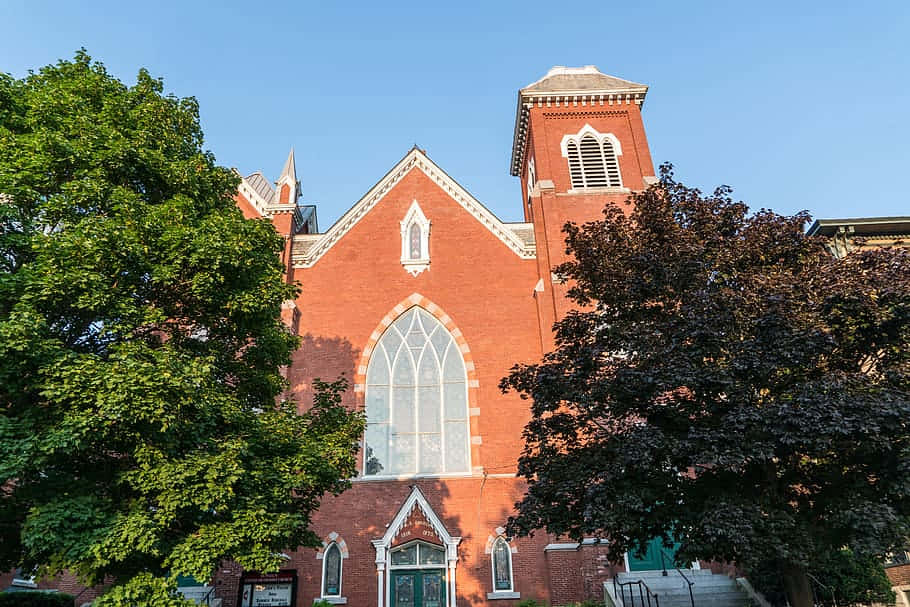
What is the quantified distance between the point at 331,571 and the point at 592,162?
16224mm

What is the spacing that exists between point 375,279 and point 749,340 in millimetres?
13654

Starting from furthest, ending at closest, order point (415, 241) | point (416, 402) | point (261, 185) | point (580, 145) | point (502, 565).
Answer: point (261, 185) → point (580, 145) → point (415, 241) → point (416, 402) → point (502, 565)

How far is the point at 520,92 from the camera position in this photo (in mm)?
23469

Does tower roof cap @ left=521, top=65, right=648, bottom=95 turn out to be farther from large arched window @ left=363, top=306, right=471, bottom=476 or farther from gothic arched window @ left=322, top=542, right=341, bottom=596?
gothic arched window @ left=322, top=542, right=341, bottom=596

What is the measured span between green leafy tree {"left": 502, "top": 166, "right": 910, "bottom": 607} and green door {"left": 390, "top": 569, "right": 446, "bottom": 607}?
24.3 feet

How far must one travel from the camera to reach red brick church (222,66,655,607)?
54.4 ft

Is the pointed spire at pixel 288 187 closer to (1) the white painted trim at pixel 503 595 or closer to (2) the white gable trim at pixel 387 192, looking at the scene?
(2) the white gable trim at pixel 387 192

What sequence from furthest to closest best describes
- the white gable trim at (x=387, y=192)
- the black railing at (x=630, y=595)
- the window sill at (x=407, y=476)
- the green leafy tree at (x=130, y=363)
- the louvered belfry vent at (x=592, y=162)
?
the louvered belfry vent at (x=592, y=162), the white gable trim at (x=387, y=192), the window sill at (x=407, y=476), the black railing at (x=630, y=595), the green leafy tree at (x=130, y=363)

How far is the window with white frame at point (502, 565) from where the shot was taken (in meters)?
16.6

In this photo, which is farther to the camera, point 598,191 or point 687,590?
point 598,191

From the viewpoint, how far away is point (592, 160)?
75.2 feet

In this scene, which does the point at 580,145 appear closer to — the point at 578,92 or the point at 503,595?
the point at 578,92

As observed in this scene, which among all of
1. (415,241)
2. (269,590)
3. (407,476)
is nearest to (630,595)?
(407,476)

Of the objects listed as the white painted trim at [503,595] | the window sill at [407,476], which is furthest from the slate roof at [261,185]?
the white painted trim at [503,595]
